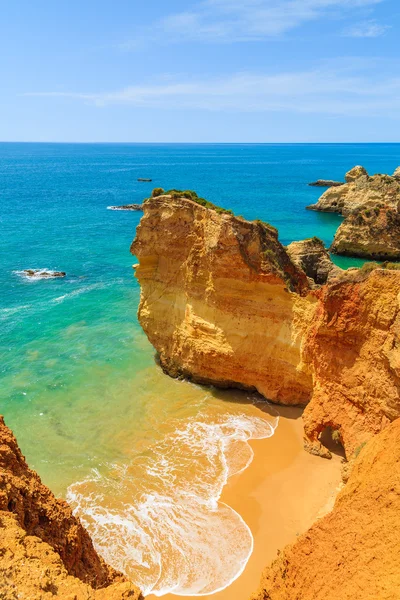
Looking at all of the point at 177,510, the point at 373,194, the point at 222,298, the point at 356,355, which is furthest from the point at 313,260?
the point at 373,194

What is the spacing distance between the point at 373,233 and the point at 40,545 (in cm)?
4562

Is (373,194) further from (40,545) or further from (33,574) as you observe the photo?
(33,574)

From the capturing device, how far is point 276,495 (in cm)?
1461

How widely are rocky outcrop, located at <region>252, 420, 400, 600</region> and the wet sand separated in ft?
13.1

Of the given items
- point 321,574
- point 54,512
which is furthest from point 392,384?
point 54,512

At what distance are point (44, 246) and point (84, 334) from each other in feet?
83.1

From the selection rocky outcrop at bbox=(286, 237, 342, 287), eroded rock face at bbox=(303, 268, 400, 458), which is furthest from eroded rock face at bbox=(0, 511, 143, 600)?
rocky outcrop at bbox=(286, 237, 342, 287)

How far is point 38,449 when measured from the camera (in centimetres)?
1767

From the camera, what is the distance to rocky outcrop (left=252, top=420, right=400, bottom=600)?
729cm

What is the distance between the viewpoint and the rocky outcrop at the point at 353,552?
7.29 m

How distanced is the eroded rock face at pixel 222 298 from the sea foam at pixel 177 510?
226 cm

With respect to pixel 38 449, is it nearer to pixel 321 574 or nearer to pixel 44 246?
pixel 321 574

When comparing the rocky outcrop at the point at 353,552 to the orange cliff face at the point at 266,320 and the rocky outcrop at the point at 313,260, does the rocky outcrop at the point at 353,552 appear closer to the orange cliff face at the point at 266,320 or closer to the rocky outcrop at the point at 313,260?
the orange cliff face at the point at 266,320

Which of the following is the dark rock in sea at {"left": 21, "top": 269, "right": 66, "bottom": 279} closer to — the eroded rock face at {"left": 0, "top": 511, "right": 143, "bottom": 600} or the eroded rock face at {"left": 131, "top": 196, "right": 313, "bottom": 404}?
the eroded rock face at {"left": 131, "top": 196, "right": 313, "bottom": 404}
